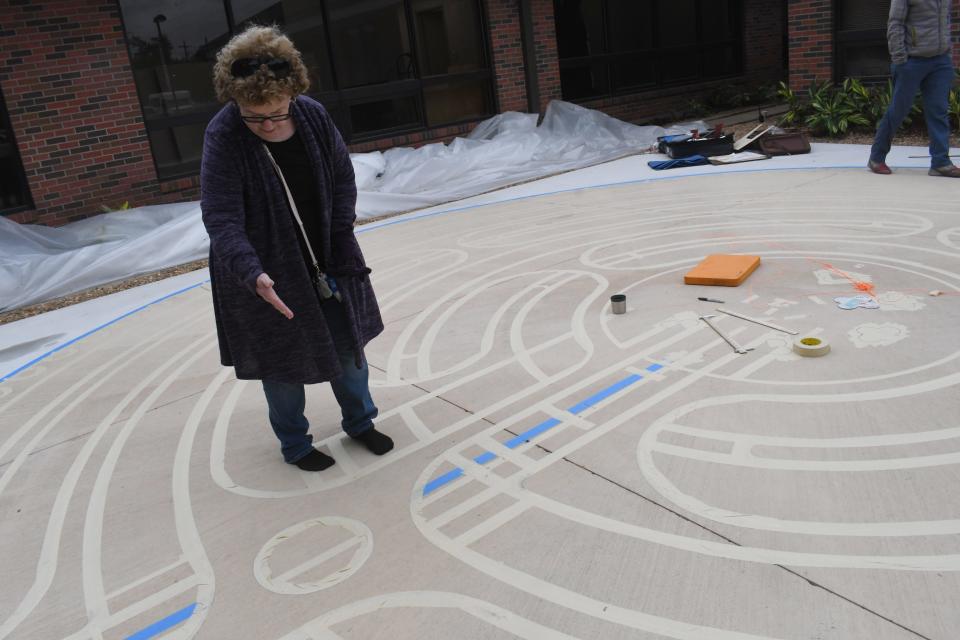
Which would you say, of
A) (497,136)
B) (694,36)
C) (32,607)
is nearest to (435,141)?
(497,136)

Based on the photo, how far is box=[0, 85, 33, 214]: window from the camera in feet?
22.9

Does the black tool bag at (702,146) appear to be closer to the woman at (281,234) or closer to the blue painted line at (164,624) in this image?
the woman at (281,234)

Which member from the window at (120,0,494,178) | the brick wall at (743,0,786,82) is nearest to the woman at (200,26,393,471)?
the window at (120,0,494,178)

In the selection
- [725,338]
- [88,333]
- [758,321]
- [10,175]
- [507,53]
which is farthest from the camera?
[507,53]

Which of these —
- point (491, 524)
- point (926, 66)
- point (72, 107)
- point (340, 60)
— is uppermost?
point (340, 60)

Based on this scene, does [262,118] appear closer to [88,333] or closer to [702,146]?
[88,333]

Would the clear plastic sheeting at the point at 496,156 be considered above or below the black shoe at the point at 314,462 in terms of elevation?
above

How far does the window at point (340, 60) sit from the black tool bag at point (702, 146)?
318cm

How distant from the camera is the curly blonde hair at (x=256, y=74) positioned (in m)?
2.17

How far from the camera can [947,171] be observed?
578 centimetres

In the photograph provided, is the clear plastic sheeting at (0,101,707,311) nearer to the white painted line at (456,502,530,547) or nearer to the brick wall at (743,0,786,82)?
the brick wall at (743,0,786,82)

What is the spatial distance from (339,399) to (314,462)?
241 millimetres

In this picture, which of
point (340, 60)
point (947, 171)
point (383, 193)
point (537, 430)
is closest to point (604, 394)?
point (537, 430)

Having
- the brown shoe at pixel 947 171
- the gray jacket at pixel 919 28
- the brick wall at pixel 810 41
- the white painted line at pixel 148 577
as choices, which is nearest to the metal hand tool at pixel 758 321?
the white painted line at pixel 148 577
